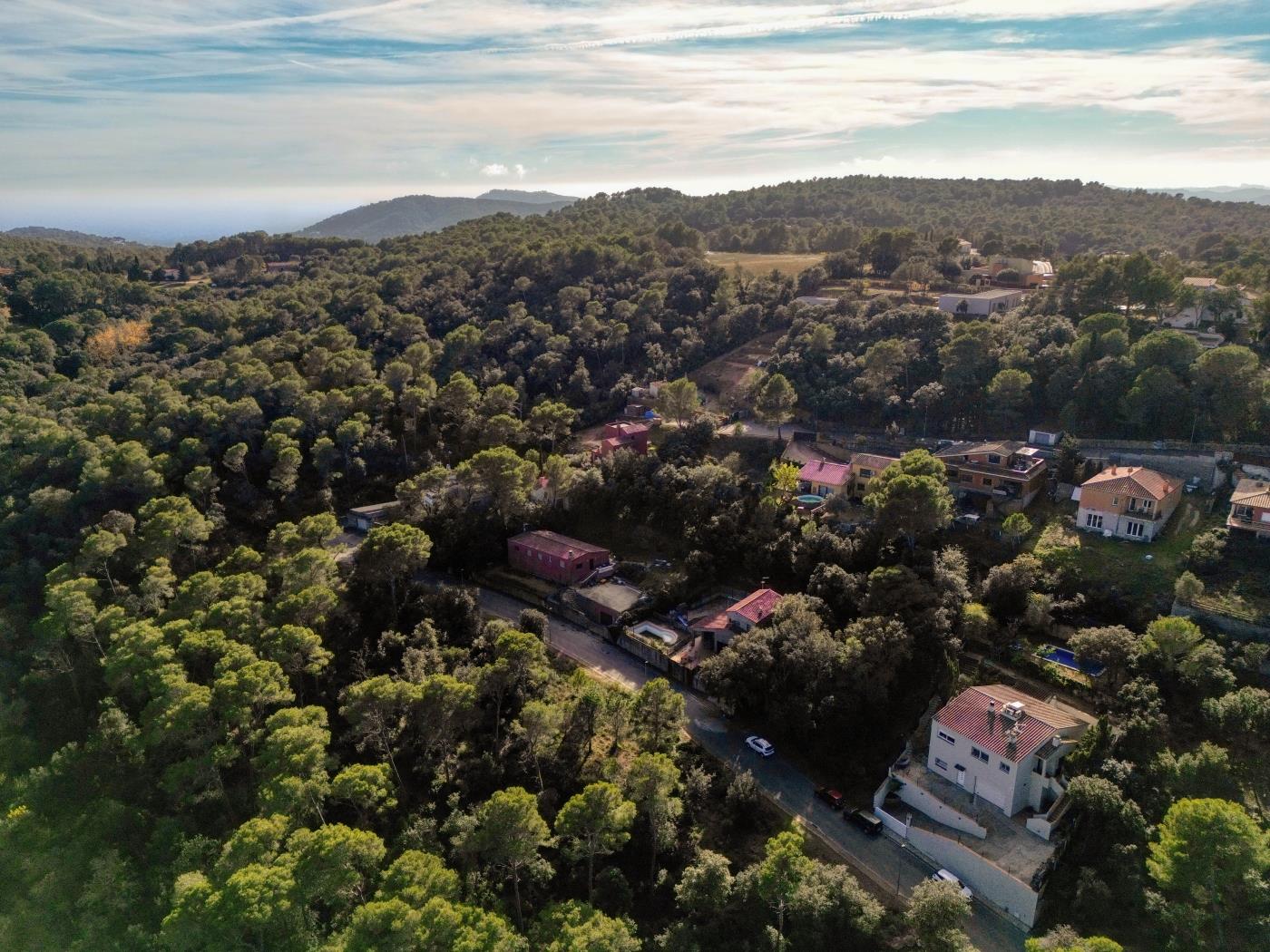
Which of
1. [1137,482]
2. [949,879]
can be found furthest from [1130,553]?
[949,879]

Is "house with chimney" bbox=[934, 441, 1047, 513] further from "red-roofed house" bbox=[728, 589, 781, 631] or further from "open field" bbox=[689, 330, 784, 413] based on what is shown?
"open field" bbox=[689, 330, 784, 413]

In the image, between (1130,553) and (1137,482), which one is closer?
(1130,553)

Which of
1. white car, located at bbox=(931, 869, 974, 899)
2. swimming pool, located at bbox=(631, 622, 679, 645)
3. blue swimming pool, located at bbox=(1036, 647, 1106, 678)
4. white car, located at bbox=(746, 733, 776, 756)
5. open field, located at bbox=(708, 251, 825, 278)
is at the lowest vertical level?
white car, located at bbox=(931, 869, 974, 899)

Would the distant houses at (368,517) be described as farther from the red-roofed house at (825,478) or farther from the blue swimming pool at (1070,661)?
the blue swimming pool at (1070,661)

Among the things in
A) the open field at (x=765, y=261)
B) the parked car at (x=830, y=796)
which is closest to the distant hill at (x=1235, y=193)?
the open field at (x=765, y=261)

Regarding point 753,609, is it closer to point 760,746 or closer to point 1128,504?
point 760,746

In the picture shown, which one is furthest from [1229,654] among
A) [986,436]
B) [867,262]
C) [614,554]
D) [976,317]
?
[867,262]

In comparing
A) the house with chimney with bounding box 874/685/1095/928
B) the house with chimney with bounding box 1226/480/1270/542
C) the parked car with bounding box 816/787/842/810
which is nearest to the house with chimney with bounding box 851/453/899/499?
the house with chimney with bounding box 1226/480/1270/542
